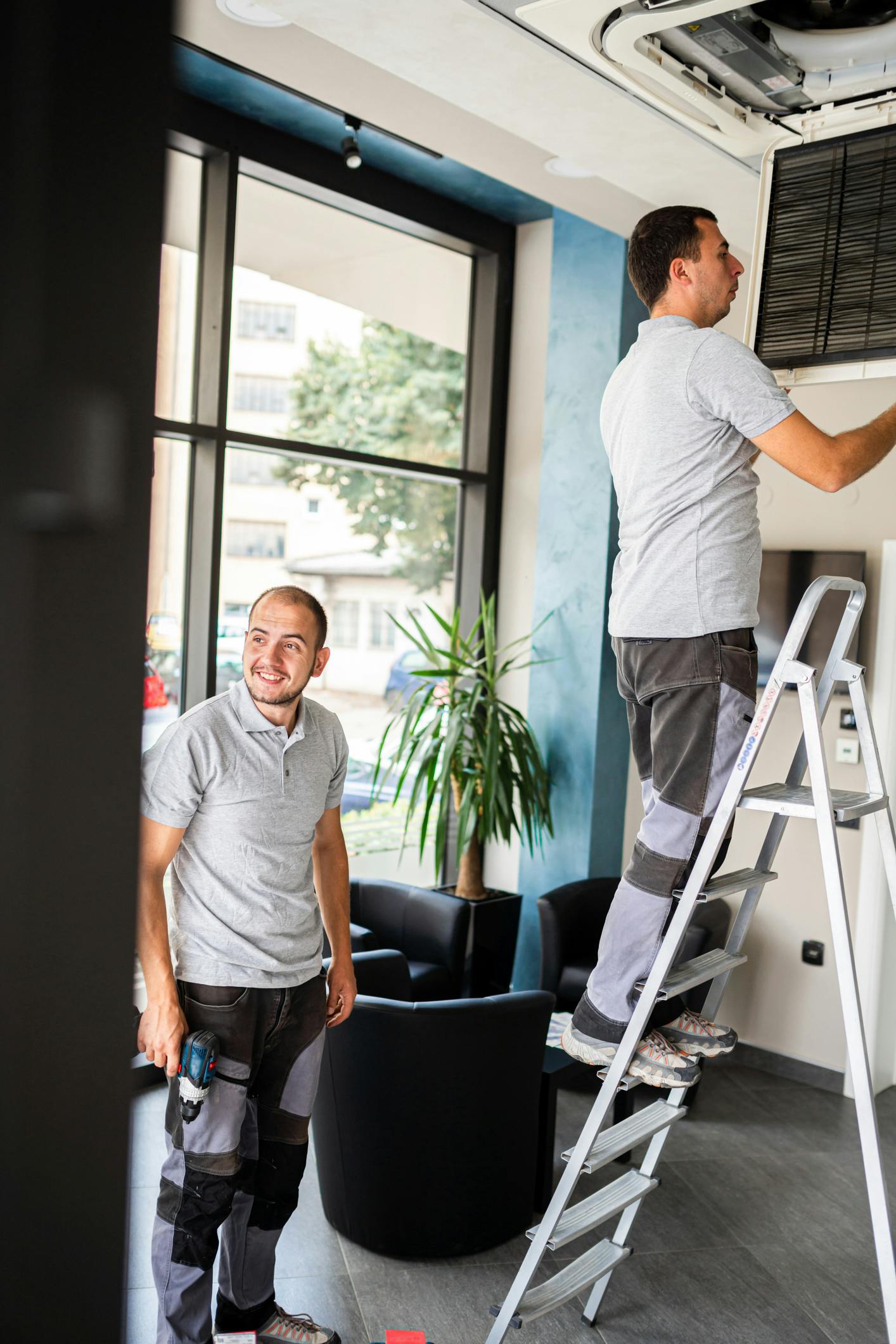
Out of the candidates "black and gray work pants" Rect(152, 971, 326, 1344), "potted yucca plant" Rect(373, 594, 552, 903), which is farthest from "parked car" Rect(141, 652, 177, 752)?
"black and gray work pants" Rect(152, 971, 326, 1344)

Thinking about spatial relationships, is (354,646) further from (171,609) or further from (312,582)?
(171,609)

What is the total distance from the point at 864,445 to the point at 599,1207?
1760mm

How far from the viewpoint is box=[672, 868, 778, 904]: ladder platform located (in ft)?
7.09

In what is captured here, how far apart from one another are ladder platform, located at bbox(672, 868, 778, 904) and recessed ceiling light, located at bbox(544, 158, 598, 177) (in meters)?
2.77

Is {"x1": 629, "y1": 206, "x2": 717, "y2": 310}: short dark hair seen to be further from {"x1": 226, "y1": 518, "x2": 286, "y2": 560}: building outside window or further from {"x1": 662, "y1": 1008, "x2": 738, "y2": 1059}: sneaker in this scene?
{"x1": 226, "y1": 518, "x2": 286, "y2": 560}: building outside window

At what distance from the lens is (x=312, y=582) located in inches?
201

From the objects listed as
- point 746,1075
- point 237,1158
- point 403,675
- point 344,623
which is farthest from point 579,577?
point 237,1158

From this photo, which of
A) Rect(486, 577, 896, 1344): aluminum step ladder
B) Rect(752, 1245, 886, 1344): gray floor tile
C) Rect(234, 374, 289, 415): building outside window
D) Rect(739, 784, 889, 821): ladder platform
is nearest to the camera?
Rect(486, 577, 896, 1344): aluminum step ladder

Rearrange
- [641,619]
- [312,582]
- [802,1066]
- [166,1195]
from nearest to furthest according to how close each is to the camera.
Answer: [641,619] < [166,1195] < [802,1066] < [312,582]

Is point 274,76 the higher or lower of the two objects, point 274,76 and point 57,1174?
the higher

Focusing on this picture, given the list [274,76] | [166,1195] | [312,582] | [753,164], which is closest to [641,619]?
[166,1195]

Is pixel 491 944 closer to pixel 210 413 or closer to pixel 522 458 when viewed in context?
pixel 522 458

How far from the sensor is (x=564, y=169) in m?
4.08

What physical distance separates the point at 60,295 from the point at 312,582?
461 cm
